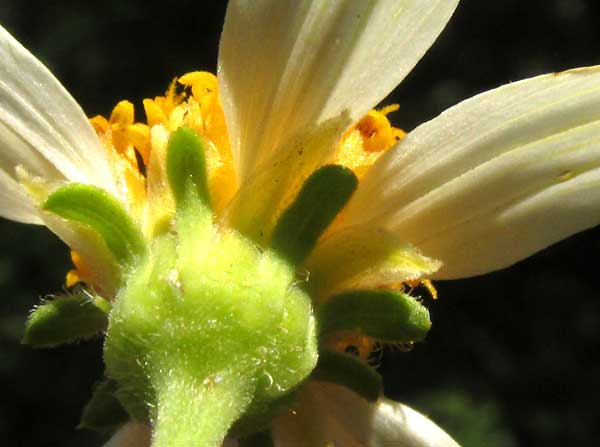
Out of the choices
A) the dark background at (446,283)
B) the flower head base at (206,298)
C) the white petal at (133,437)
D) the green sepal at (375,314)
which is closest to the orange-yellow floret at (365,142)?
the flower head base at (206,298)

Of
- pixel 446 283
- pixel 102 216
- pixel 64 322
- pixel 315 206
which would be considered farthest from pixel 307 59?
pixel 446 283

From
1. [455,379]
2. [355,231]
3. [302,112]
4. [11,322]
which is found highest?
[302,112]

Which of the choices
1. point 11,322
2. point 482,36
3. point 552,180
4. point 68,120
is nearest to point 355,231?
point 552,180

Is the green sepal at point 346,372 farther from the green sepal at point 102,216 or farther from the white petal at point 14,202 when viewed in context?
the white petal at point 14,202

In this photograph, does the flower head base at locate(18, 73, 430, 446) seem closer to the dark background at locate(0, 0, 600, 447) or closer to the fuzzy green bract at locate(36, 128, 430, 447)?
the fuzzy green bract at locate(36, 128, 430, 447)

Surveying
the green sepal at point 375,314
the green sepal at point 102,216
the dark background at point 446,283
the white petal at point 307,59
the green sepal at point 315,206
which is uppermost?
the white petal at point 307,59

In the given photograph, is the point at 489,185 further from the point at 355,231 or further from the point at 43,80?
the point at 43,80
